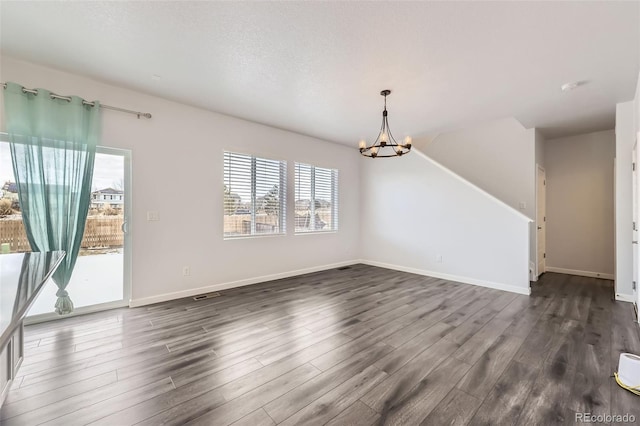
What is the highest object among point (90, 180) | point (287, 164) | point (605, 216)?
point (287, 164)

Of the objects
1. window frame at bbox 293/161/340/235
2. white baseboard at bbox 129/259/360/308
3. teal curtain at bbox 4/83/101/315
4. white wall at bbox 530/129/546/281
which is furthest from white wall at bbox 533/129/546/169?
teal curtain at bbox 4/83/101/315

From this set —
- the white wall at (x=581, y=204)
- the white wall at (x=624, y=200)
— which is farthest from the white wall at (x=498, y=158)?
the white wall at (x=581, y=204)

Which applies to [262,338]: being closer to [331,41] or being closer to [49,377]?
[49,377]

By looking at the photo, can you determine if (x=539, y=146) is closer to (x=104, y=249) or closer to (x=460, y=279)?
(x=460, y=279)

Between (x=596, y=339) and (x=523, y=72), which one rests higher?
(x=523, y=72)

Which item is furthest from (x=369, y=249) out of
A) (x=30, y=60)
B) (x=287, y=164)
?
(x=30, y=60)

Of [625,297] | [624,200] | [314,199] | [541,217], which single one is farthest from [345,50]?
[541,217]

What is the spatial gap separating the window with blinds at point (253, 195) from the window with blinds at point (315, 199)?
1.31 feet

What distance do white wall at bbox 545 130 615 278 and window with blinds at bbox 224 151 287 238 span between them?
18.6ft

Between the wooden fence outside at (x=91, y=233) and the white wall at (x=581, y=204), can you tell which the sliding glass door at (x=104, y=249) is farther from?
the white wall at (x=581, y=204)

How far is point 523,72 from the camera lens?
9.70 feet

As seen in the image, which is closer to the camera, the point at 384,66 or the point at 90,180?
the point at 384,66

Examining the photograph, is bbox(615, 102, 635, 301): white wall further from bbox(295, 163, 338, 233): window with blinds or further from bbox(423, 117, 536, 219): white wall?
bbox(295, 163, 338, 233): window with blinds

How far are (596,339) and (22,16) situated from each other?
5.87 meters
